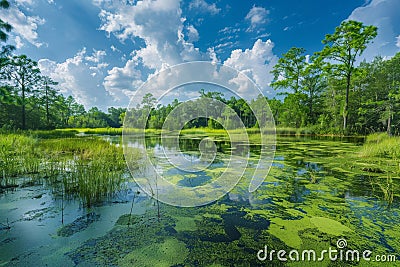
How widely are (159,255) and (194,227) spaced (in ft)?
1.77

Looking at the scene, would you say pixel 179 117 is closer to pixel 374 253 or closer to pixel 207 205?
pixel 207 205

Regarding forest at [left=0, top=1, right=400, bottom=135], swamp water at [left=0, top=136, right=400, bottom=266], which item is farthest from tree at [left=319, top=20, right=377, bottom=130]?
swamp water at [left=0, top=136, right=400, bottom=266]

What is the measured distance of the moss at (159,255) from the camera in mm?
1442

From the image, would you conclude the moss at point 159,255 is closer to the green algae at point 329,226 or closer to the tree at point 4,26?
the green algae at point 329,226

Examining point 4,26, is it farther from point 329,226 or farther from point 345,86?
point 345,86

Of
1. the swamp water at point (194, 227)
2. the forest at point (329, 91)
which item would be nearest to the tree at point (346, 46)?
the forest at point (329, 91)

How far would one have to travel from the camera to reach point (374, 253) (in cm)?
156

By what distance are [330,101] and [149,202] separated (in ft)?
83.2

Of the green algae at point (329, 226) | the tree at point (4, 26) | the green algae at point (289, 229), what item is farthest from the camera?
the tree at point (4, 26)

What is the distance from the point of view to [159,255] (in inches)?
60.5

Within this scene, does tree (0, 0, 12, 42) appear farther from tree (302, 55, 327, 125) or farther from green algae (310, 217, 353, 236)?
tree (302, 55, 327, 125)

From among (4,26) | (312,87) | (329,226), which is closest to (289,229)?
(329,226)

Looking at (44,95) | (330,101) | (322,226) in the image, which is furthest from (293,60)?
(44,95)

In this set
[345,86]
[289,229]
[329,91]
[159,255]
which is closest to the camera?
[159,255]
